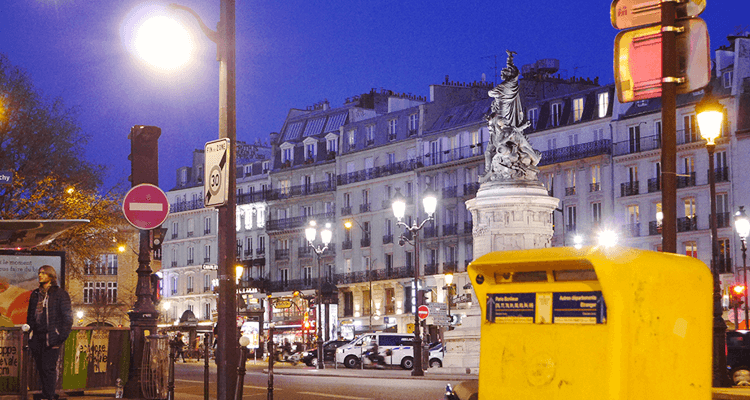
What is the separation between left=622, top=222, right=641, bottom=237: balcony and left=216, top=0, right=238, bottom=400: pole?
55.7 metres

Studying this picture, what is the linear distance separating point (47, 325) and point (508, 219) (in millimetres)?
21782

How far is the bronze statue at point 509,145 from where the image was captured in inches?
1383

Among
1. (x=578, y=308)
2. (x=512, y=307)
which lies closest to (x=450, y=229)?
(x=512, y=307)

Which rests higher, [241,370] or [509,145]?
[509,145]

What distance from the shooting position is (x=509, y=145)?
3519cm

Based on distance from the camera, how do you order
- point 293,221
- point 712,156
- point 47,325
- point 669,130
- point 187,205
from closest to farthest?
1. point 669,130
2. point 47,325
3. point 712,156
4. point 293,221
5. point 187,205

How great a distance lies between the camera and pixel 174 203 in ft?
352

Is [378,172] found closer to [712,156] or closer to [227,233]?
[712,156]

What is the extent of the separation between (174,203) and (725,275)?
199ft

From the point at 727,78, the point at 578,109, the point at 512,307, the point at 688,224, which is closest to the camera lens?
the point at 512,307

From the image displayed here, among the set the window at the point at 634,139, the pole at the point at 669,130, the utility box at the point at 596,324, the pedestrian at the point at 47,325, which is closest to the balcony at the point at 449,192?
the window at the point at 634,139

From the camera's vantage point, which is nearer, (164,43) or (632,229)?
(164,43)

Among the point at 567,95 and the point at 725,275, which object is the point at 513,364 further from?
the point at 567,95

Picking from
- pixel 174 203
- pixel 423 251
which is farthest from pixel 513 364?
pixel 174 203
